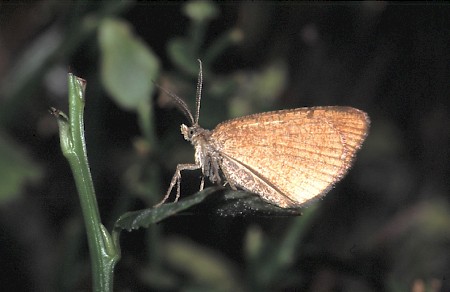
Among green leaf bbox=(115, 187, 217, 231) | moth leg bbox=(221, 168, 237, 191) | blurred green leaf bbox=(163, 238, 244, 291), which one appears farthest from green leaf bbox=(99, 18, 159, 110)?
green leaf bbox=(115, 187, 217, 231)

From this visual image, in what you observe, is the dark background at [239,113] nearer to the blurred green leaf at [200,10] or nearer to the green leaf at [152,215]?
the blurred green leaf at [200,10]

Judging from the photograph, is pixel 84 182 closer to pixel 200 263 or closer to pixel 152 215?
pixel 152 215

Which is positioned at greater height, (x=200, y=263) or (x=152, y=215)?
(x=152, y=215)

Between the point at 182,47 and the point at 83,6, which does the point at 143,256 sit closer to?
the point at 182,47

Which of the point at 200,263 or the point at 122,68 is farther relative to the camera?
the point at 200,263

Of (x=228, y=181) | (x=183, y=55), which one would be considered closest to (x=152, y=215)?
(x=228, y=181)
